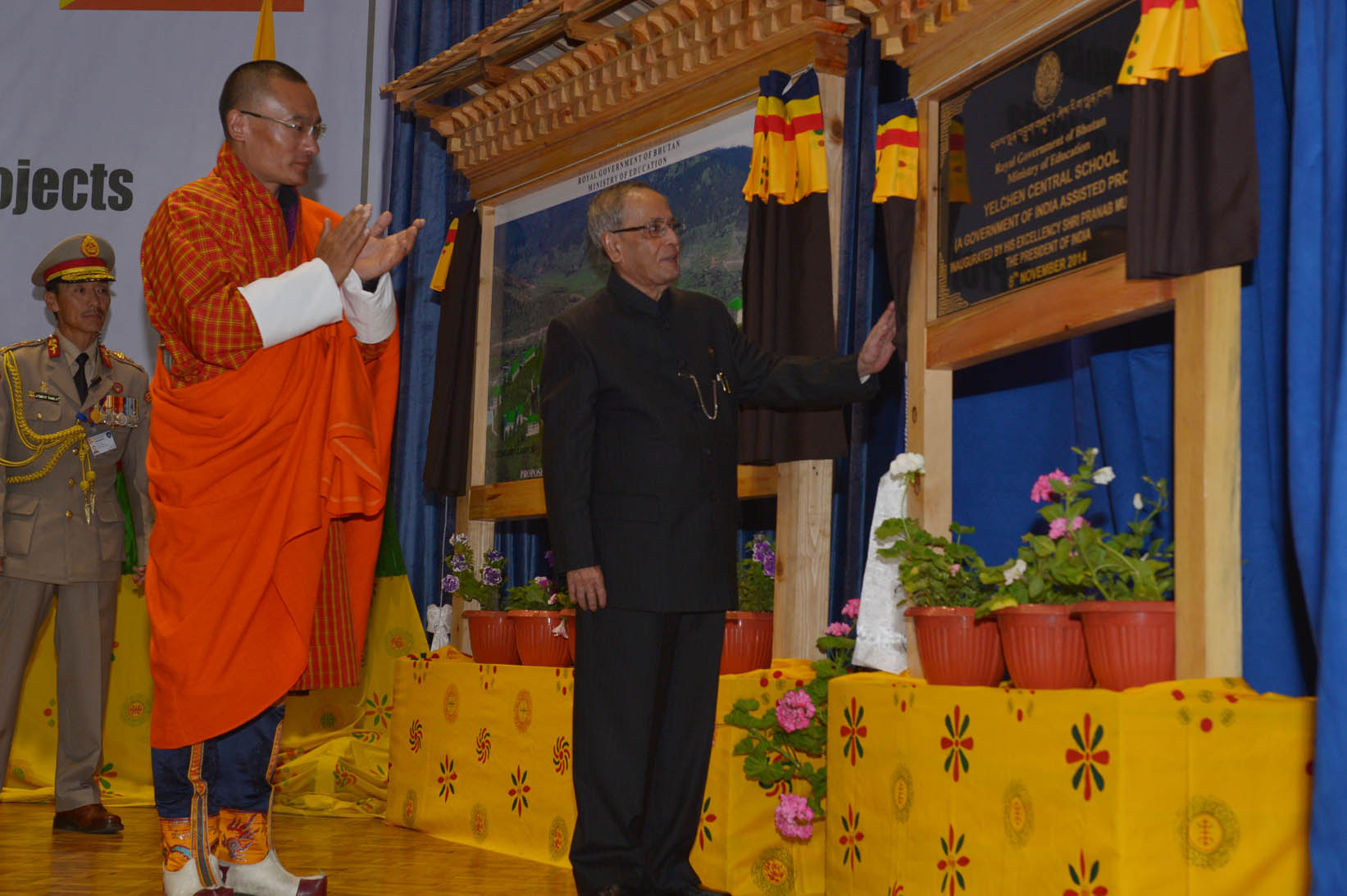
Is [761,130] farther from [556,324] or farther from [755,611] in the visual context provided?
[755,611]

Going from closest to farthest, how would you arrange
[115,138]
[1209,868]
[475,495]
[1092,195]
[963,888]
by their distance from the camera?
[1209,868] → [963,888] → [1092,195] → [475,495] → [115,138]

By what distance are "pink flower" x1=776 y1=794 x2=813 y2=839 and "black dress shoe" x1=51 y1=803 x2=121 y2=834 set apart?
2.42 meters

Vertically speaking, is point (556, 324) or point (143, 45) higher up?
point (143, 45)

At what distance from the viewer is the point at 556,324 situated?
10.1ft

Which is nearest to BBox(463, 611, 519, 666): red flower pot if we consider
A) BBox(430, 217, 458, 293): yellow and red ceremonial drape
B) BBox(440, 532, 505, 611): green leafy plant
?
BBox(440, 532, 505, 611): green leafy plant

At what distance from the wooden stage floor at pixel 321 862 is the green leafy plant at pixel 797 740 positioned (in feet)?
1.91

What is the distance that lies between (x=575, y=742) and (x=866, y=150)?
188cm

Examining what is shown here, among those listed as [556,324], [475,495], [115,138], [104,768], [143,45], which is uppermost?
[143,45]

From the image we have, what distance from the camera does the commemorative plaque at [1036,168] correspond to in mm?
2643

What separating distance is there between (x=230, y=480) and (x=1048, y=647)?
64.2 inches

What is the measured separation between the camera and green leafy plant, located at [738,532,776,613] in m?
3.86

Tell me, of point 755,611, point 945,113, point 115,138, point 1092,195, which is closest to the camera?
point 1092,195

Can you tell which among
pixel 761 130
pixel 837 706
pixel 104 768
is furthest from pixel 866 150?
pixel 104 768

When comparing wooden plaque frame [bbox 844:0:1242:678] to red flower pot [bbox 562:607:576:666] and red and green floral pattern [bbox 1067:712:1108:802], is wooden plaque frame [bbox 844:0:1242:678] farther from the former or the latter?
red flower pot [bbox 562:607:576:666]
